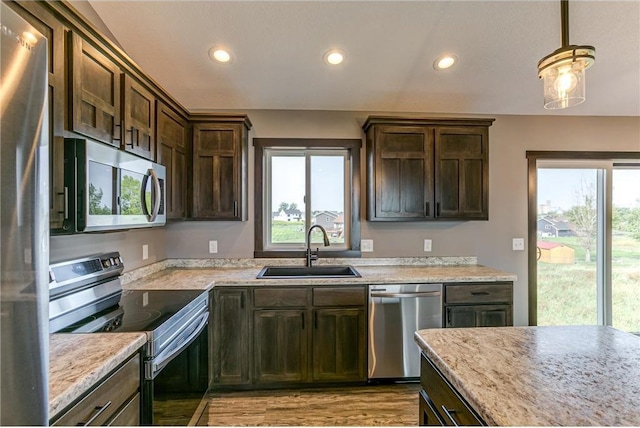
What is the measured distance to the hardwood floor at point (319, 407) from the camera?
213cm

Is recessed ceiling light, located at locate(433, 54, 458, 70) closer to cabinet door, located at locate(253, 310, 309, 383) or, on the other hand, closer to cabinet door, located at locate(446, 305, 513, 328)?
cabinet door, located at locate(446, 305, 513, 328)

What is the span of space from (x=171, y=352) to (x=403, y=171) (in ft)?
7.45

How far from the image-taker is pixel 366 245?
312 cm

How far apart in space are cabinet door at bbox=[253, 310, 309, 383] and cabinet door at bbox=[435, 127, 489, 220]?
1.63m

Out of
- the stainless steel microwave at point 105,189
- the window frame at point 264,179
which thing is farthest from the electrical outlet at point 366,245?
the stainless steel microwave at point 105,189

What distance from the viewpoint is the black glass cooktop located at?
4.68 feet

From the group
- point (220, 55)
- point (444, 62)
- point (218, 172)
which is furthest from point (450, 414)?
point (220, 55)

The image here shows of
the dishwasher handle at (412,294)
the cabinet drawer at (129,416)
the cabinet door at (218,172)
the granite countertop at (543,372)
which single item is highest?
the cabinet door at (218,172)

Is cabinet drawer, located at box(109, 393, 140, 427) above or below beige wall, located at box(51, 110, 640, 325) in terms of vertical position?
below

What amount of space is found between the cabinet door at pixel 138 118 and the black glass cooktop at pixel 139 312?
0.91m

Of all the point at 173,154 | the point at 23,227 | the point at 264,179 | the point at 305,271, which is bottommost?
the point at 305,271

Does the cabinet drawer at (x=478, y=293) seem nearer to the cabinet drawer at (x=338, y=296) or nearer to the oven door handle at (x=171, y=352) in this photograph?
the cabinet drawer at (x=338, y=296)

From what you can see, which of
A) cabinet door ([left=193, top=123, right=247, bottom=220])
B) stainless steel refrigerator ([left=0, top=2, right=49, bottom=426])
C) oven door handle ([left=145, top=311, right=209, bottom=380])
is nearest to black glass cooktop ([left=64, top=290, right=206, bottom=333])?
oven door handle ([left=145, top=311, right=209, bottom=380])

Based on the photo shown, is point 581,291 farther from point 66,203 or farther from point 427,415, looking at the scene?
point 66,203
